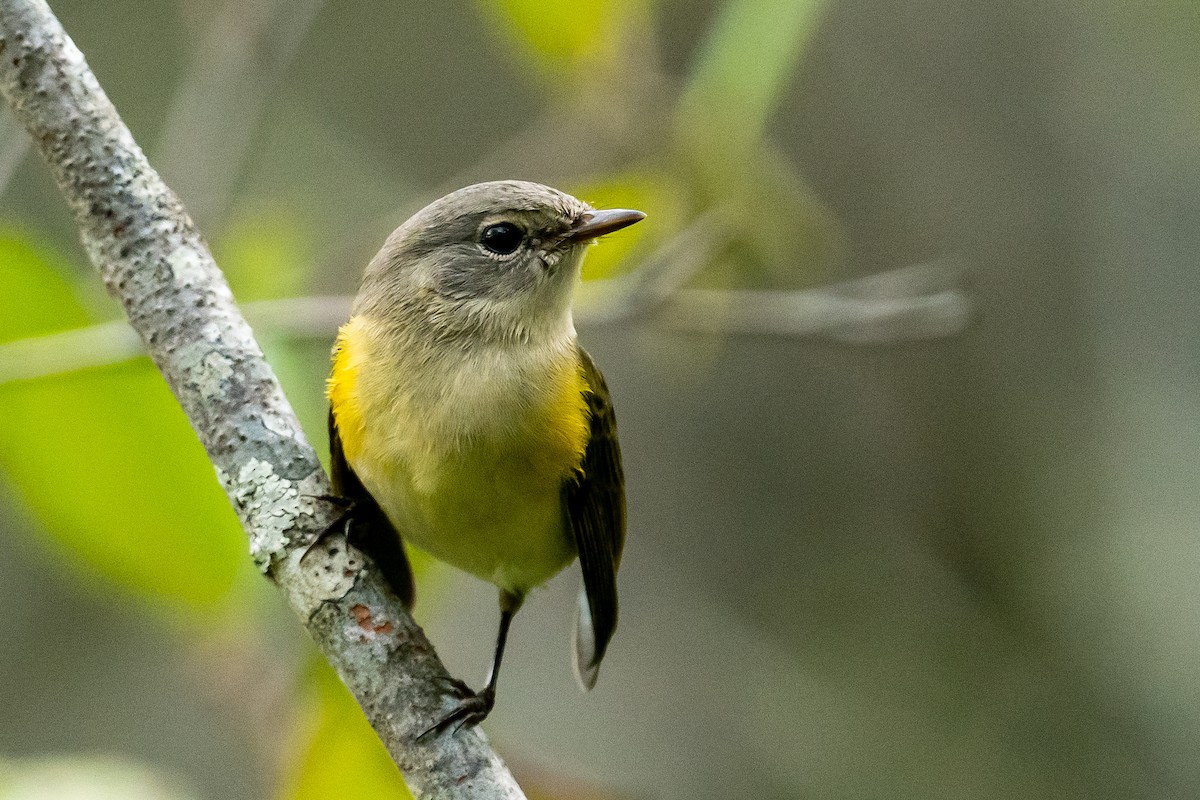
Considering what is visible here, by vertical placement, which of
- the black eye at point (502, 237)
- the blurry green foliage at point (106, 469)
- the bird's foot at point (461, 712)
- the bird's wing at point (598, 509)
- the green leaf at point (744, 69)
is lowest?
the bird's foot at point (461, 712)

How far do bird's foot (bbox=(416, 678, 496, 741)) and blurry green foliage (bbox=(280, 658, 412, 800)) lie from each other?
6.7 inches

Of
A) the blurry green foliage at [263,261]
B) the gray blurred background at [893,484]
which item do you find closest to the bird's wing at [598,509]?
the blurry green foliage at [263,261]

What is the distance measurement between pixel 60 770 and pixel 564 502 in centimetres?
124

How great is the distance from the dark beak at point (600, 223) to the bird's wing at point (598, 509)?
304 mm

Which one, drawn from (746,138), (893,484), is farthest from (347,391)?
(893,484)

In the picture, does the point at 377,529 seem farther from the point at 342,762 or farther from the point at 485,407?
the point at 342,762

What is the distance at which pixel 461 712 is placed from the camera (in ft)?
7.29

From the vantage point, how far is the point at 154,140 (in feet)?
23.4

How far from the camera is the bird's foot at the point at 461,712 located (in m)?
2.19

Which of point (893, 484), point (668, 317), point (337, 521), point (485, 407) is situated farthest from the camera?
point (893, 484)

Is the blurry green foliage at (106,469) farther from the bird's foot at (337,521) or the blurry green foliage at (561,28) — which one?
the blurry green foliage at (561,28)

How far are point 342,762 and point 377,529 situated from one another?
0.68 meters

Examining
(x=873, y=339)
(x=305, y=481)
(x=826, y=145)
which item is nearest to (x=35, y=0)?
(x=305, y=481)

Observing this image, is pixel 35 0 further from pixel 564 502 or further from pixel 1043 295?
pixel 1043 295
